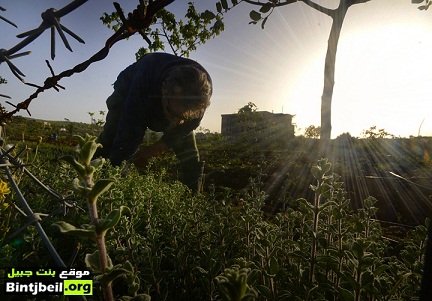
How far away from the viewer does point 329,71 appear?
5535 millimetres

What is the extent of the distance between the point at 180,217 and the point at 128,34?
52.8 inches

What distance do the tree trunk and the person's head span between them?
128 inches

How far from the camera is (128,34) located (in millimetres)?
876

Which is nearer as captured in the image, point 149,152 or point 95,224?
point 95,224

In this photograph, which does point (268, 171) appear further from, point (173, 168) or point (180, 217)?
point (180, 217)

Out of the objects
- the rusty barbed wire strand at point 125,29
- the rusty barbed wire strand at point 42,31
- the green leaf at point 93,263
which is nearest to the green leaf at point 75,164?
the green leaf at point 93,263

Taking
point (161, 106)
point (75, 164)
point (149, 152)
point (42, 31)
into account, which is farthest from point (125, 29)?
point (149, 152)

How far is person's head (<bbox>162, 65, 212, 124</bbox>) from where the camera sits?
326 centimetres

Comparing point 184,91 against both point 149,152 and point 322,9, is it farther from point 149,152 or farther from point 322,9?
point 322,9

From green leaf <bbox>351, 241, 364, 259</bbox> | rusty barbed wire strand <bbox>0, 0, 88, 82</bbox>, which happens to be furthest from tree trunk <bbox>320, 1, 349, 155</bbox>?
rusty barbed wire strand <bbox>0, 0, 88, 82</bbox>

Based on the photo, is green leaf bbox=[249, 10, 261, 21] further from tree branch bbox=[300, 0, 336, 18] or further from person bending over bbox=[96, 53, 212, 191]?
tree branch bbox=[300, 0, 336, 18]

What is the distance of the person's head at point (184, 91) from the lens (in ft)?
10.7

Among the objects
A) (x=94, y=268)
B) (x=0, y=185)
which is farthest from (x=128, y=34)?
(x=0, y=185)

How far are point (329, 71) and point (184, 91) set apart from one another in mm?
3608
